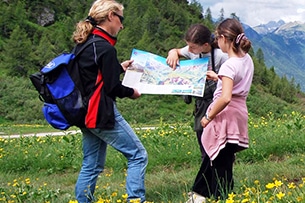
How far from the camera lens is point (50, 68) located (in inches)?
147

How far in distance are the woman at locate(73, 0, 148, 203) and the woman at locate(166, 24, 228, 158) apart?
1.88 feet

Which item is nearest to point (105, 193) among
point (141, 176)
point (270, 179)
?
point (141, 176)

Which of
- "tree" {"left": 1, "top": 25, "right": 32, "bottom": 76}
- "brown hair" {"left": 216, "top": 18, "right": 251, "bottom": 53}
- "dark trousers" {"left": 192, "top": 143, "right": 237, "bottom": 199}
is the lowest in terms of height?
"tree" {"left": 1, "top": 25, "right": 32, "bottom": 76}

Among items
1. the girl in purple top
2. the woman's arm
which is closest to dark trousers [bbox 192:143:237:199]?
the girl in purple top

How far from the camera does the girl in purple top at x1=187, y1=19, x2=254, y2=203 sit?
11.9ft

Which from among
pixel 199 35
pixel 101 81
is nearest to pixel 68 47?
pixel 199 35

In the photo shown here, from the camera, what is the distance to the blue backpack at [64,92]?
372 centimetres

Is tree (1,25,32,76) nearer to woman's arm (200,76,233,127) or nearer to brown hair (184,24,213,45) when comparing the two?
brown hair (184,24,213,45)

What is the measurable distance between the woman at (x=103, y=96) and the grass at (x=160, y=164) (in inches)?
15.1

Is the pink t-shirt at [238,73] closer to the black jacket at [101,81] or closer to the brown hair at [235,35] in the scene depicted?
the brown hair at [235,35]

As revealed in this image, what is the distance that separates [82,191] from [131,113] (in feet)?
126

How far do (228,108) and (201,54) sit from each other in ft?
2.12

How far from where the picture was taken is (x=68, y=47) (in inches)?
2303

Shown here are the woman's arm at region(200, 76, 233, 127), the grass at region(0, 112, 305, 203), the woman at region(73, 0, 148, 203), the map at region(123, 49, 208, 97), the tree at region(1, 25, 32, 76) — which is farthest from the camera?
the tree at region(1, 25, 32, 76)
